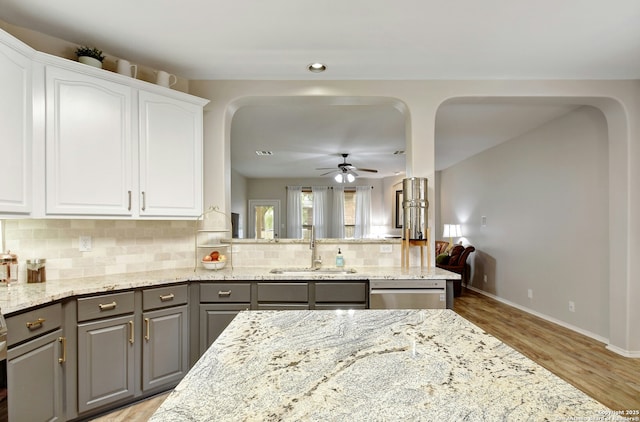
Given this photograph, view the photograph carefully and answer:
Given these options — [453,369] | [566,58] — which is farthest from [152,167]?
[566,58]

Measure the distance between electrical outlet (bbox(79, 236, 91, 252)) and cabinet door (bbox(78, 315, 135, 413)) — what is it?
0.75 meters

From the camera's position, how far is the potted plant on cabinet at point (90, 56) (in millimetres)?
2383

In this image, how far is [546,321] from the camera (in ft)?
14.5

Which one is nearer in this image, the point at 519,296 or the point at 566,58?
the point at 566,58

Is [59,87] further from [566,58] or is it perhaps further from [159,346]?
[566,58]

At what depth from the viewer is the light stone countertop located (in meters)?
1.88

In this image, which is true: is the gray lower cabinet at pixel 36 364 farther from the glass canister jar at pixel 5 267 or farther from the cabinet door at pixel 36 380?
the glass canister jar at pixel 5 267

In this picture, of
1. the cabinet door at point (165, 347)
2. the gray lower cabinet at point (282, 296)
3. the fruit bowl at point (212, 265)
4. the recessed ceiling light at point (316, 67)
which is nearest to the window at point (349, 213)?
the recessed ceiling light at point (316, 67)

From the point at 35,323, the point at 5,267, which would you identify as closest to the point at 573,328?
the point at 35,323

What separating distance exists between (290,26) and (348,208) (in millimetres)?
7392

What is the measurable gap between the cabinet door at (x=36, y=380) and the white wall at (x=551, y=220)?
4882 mm

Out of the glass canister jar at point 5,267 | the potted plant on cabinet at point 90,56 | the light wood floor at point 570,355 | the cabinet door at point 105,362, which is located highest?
the potted plant on cabinet at point 90,56

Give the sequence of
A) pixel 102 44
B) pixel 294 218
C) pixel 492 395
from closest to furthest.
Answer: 1. pixel 492 395
2. pixel 102 44
3. pixel 294 218

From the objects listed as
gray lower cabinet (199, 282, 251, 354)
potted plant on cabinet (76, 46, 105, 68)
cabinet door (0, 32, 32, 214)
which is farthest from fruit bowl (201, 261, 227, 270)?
potted plant on cabinet (76, 46, 105, 68)
